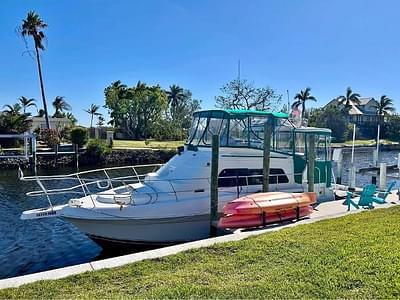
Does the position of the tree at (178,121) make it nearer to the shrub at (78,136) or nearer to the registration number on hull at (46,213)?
Answer: the shrub at (78,136)

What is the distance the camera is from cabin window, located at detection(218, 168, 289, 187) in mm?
11023

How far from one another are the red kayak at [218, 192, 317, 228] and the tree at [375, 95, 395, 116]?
258 ft

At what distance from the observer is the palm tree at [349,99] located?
258 ft

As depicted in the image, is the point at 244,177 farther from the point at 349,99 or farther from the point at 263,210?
the point at 349,99

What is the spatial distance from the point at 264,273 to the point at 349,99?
81394 millimetres

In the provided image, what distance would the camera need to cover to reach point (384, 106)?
3140 inches

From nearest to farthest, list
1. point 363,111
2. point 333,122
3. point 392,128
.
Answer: point 333,122 < point 392,128 < point 363,111

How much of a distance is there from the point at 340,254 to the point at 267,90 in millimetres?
41540

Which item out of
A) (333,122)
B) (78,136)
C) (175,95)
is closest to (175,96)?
(175,95)

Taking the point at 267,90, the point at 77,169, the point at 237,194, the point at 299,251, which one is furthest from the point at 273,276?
the point at 267,90

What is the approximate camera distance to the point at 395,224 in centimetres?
756

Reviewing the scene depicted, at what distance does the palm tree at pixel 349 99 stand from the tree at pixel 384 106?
4.72m

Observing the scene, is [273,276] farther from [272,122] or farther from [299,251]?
[272,122]

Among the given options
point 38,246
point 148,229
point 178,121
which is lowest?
point 38,246
